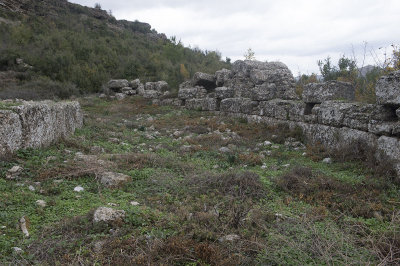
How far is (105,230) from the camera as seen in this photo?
321 cm

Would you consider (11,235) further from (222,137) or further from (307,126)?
(307,126)

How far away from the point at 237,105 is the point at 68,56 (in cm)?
1497

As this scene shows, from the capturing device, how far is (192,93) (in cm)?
1495

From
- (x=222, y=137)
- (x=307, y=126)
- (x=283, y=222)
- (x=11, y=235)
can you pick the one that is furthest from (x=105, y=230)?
(x=307, y=126)

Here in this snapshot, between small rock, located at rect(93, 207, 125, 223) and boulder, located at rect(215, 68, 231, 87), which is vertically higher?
boulder, located at rect(215, 68, 231, 87)

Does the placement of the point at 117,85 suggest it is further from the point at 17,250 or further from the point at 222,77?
the point at 17,250

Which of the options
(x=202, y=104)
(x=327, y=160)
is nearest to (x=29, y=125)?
(x=327, y=160)

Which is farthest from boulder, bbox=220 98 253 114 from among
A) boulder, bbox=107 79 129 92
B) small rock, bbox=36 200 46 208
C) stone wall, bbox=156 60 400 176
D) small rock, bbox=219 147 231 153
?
boulder, bbox=107 79 129 92

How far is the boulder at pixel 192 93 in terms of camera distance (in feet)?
49.0

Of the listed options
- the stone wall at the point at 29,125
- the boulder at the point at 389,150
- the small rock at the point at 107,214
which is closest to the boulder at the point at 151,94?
the stone wall at the point at 29,125

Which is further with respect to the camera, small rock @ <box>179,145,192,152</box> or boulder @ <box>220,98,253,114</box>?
boulder @ <box>220,98,253,114</box>

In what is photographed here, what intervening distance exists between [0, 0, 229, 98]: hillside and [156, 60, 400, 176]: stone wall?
7.50m

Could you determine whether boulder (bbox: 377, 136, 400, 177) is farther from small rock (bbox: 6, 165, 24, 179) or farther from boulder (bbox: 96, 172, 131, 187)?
small rock (bbox: 6, 165, 24, 179)

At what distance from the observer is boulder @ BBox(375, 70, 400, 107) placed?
5.21 m
